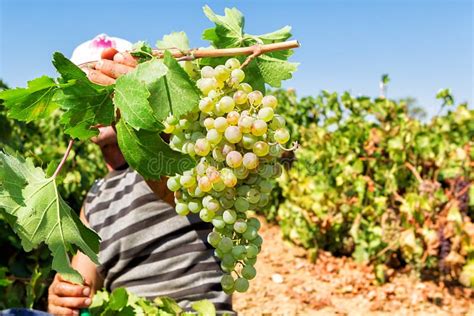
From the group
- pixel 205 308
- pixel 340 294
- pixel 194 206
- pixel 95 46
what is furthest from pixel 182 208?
pixel 340 294

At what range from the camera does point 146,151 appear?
0.94m

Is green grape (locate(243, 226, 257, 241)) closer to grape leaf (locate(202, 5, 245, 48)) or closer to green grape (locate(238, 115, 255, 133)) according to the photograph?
green grape (locate(238, 115, 255, 133))

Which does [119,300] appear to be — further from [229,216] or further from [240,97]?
[240,97]

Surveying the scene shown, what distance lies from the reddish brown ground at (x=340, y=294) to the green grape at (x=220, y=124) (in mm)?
3942

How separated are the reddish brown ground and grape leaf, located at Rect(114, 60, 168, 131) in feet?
13.2

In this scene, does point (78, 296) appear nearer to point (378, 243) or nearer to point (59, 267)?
point (59, 267)

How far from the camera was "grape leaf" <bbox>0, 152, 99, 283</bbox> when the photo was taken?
958 mm

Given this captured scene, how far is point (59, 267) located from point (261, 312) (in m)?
3.93

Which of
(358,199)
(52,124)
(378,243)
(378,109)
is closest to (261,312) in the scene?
(378,243)

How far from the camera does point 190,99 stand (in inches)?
36.4

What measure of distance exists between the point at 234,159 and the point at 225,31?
1.00 ft

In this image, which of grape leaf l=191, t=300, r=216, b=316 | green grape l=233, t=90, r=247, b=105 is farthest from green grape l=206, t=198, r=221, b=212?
grape leaf l=191, t=300, r=216, b=316

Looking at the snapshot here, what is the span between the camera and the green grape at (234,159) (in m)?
0.95

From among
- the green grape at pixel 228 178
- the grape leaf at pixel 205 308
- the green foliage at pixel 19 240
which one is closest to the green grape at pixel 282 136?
the green grape at pixel 228 178
